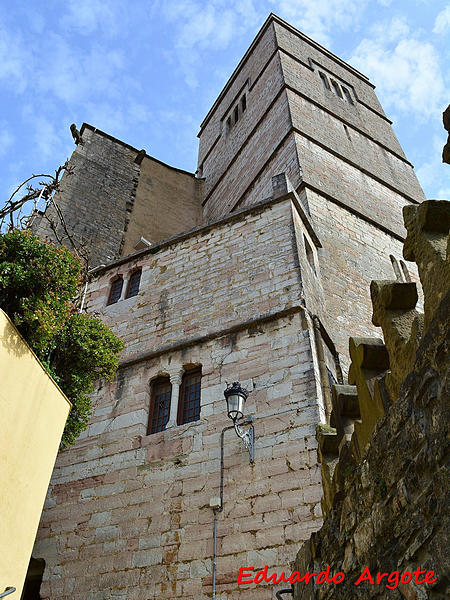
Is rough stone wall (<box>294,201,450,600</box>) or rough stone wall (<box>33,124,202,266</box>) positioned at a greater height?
rough stone wall (<box>33,124,202,266</box>)

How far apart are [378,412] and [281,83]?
723 inches

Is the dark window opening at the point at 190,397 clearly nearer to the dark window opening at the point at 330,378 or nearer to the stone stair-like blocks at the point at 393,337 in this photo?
the dark window opening at the point at 330,378

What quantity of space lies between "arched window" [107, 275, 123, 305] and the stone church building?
0.03 meters

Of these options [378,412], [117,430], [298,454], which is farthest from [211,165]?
[378,412]

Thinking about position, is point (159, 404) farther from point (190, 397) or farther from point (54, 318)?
point (54, 318)

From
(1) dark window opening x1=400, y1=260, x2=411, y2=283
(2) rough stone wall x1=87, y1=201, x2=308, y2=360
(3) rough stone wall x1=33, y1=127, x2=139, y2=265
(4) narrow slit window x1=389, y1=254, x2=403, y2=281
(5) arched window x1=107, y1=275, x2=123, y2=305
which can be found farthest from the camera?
(3) rough stone wall x1=33, y1=127, x2=139, y2=265

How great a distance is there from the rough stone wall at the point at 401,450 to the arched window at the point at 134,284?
24.6ft

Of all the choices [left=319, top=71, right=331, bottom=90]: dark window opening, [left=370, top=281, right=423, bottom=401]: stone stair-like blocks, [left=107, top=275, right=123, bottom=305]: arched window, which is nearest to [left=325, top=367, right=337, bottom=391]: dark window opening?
[left=370, top=281, right=423, bottom=401]: stone stair-like blocks

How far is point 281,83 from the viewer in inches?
742

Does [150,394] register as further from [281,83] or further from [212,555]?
[281,83]

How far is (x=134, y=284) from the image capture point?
10250 millimetres

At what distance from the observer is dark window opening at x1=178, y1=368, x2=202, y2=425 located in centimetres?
729

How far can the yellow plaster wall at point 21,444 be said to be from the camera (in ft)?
15.5

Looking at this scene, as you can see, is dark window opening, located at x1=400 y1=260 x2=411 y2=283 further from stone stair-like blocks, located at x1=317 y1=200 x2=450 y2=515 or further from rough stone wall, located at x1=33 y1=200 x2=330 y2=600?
stone stair-like blocks, located at x1=317 y1=200 x2=450 y2=515
